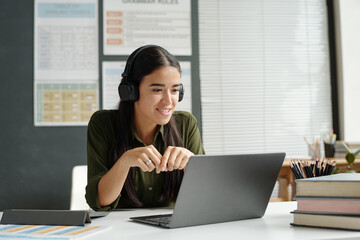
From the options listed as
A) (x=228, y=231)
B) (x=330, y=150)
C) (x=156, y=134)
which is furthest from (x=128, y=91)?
(x=330, y=150)

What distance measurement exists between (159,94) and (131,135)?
0.79 ft

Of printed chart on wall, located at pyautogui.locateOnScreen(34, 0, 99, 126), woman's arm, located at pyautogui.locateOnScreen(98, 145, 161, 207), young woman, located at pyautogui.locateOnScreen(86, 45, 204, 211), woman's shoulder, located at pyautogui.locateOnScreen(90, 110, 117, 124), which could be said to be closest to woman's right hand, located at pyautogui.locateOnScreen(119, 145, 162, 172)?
woman's arm, located at pyautogui.locateOnScreen(98, 145, 161, 207)

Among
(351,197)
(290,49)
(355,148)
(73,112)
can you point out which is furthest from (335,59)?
(351,197)

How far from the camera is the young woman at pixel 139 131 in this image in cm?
150

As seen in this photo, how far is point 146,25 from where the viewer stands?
3.06 meters

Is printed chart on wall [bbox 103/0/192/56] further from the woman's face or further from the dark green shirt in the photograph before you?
the woman's face

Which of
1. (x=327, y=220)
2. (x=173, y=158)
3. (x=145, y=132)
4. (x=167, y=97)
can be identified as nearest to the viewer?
(x=327, y=220)

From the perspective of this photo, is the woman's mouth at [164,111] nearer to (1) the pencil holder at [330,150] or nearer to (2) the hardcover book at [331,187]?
(2) the hardcover book at [331,187]

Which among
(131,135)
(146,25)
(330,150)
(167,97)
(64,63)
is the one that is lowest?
(330,150)

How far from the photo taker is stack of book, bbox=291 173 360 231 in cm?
88

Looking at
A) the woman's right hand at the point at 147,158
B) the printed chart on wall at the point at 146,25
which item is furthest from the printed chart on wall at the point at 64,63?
the woman's right hand at the point at 147,158

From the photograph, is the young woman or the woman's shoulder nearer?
the young woman

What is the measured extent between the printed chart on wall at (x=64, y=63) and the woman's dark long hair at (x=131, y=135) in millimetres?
1384

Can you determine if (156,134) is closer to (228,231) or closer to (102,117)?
(102,117)
